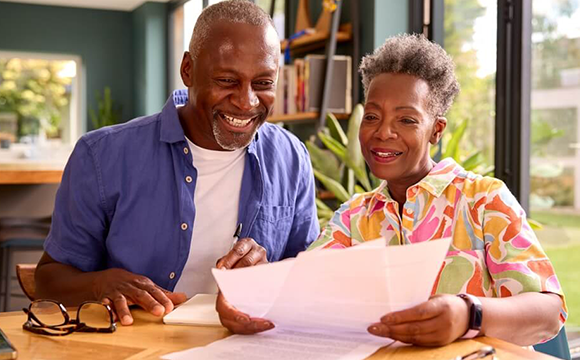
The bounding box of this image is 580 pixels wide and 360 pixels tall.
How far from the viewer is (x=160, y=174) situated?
170 cm

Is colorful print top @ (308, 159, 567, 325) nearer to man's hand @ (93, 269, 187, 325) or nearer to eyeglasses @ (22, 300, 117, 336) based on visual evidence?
man's hand @ (93, 269, 187, 325)

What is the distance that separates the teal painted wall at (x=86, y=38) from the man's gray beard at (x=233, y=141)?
8.67 meters

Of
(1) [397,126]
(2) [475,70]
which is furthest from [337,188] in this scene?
(1) [397,126]

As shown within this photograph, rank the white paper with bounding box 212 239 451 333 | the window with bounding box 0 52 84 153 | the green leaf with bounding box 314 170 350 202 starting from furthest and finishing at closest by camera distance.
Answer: the window with bounding box 0 52 84 153 < the green leaf with bounding box 314 170 350 202 < the white paper with bounding box 212 239 451 333

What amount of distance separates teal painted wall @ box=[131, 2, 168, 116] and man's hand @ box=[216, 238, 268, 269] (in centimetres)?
832

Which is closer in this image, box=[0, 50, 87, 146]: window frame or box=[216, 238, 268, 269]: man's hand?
box=[216, 238, 268, 269]: man's hand

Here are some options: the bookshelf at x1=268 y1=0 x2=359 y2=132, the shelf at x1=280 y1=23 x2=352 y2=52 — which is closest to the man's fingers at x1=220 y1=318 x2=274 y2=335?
the bookshelf at x1=268 y1=0 x2=359 y2=132

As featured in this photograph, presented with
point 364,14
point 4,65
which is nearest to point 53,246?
point 364,14

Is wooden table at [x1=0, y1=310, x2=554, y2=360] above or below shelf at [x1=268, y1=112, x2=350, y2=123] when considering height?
below

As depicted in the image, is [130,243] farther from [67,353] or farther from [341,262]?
[341,262]

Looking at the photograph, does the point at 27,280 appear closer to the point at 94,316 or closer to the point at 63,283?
the point at 63,283

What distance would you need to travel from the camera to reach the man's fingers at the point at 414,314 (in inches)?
39.4

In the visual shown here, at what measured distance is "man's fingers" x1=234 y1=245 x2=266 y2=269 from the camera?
1.40m

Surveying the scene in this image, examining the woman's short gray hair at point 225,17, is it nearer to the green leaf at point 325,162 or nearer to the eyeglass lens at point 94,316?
the eyeglass lens at point 94,316
